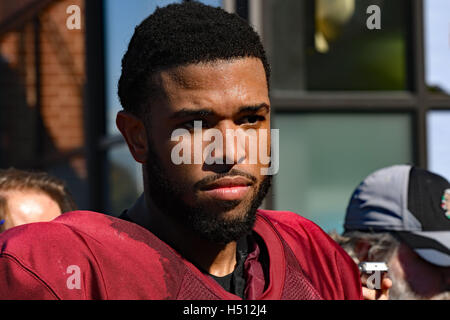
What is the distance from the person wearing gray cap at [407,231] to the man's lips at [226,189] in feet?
4.51

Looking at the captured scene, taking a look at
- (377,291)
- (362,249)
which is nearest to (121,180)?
(362,249)

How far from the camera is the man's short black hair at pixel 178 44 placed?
1851mm

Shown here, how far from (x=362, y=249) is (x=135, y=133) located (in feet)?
4.79

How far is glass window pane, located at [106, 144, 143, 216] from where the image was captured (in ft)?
22.5

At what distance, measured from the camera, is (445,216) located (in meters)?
3.08

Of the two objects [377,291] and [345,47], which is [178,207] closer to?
[377,291]

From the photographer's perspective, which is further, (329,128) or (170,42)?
(329,128)

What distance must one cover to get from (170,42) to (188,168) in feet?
1.09

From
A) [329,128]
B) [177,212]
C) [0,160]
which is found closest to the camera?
[177,212]

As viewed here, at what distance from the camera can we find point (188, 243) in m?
1.93

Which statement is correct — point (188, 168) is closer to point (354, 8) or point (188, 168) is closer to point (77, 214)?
point (77, 214)

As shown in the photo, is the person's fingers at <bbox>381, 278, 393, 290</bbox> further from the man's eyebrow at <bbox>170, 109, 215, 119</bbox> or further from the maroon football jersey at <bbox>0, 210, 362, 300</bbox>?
the man's eyebrow at <bbox>170, 109, 215, 119</bbox>
